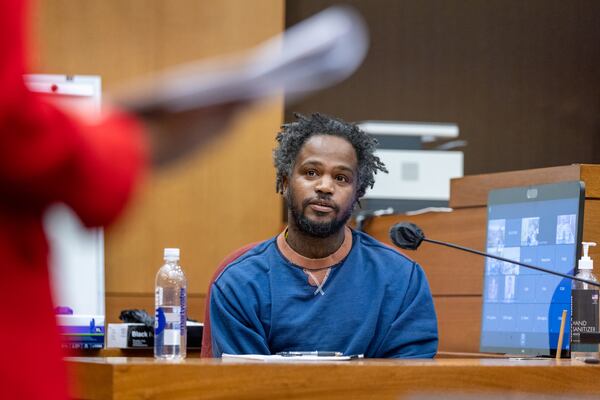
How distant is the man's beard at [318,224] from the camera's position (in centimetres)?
262

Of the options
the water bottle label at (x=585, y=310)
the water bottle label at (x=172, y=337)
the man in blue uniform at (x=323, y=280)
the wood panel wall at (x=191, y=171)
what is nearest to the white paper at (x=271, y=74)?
the water bottle label at (x=172, y=337)

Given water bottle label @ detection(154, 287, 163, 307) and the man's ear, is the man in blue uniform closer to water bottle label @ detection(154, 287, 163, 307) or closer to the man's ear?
the man's ear

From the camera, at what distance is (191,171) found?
4898 mm

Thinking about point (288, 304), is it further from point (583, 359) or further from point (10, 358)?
point (10, 358)

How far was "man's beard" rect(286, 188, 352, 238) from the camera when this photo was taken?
2617 millimetres

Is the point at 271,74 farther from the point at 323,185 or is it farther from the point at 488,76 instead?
the point at 488,76

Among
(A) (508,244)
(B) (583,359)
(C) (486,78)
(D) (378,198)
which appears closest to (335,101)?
(C) (486,78)

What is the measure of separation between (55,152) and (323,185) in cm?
210

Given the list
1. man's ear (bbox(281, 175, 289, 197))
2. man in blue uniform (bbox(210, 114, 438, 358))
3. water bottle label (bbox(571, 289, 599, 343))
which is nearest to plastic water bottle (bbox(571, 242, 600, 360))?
water bottle label (bbox(571, 289, 599, 343))

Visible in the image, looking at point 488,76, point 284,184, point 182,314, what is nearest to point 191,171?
point 488,76

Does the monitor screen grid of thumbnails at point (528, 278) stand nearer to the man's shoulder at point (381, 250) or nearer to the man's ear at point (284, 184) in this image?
the man's shoulder at point (381, 250)

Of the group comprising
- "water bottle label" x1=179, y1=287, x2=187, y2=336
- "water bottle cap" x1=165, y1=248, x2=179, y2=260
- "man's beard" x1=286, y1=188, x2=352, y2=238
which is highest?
"man's beard" x1=286, y1=188, x2=352, y2=238

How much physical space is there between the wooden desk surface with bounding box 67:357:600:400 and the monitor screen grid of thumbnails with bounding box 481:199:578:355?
0.78 metres

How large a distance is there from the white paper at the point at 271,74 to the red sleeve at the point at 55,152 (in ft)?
0.08
